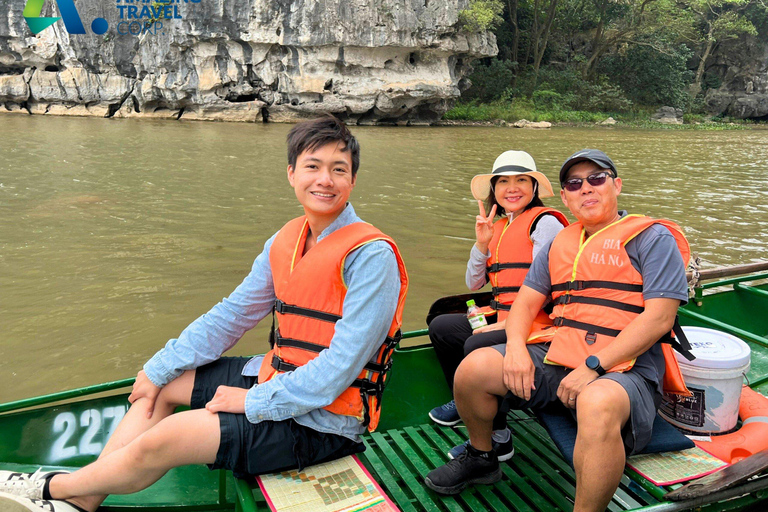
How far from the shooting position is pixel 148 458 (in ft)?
6.02

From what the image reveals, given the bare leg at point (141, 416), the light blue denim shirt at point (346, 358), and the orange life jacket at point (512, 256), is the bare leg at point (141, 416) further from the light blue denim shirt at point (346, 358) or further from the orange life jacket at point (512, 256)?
the orange life jacket at point (512, 256)

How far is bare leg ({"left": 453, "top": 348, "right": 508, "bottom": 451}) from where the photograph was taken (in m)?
2.39

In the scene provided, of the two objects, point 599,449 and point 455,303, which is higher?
point 599,449

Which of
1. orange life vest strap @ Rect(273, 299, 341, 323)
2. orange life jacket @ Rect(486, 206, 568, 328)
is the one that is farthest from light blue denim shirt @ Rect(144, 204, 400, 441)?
orange life jacket @ Rect(486, 206, 568, 328)

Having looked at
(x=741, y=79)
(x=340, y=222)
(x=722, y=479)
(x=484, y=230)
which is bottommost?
(x=722, y=479)

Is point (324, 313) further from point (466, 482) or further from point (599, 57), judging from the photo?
point (599, 57)

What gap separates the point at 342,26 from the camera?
23.2 m

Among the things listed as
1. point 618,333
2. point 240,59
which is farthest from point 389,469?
point 240,59

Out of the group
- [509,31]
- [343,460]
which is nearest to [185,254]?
[343,460]

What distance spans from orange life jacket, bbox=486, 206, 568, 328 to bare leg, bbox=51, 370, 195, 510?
1656mm

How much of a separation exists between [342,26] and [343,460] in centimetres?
2343

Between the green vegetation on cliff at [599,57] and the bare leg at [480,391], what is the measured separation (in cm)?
2712

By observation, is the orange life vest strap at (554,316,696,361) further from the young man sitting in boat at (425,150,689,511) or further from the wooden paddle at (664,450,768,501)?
the wooden paddle at (664,450,768,501)

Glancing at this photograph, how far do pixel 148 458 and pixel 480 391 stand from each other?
4.28 feet
